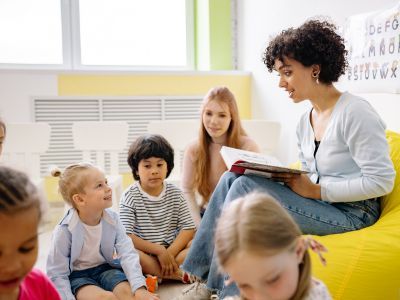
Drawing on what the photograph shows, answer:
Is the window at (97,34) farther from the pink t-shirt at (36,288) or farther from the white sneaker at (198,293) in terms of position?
the pink t-shirt at (36,288)

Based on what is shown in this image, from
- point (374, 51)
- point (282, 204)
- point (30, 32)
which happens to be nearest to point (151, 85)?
point (30, 32)

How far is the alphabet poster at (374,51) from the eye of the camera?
197cm

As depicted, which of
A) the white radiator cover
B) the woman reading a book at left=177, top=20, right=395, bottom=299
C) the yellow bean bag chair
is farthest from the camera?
the white radiator cover

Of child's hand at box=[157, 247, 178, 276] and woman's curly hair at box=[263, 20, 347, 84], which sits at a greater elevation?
woman's curly hair at box=[263, 20, 347, 84]

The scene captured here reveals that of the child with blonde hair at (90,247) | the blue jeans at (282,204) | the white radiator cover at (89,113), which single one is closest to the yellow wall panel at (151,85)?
the white radiator cover at (89,113)

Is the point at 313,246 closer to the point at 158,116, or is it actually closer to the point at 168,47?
the point at 158,116

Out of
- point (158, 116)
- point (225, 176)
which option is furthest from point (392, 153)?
point (158, 116)

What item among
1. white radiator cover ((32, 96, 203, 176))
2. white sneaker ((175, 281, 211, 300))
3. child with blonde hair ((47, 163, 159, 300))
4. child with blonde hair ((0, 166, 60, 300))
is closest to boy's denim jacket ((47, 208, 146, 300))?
child with blonde hair ((47, 163, 159, 300))

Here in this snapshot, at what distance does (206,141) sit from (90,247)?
84 cm

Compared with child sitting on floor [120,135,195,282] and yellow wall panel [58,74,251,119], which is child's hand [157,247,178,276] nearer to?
child sitting on floor [120,135,195,282]

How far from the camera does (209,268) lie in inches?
61.6

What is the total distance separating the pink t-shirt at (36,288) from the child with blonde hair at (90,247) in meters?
0.70

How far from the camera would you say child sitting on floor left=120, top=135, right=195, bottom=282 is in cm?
197

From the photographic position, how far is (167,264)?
1.95 m
